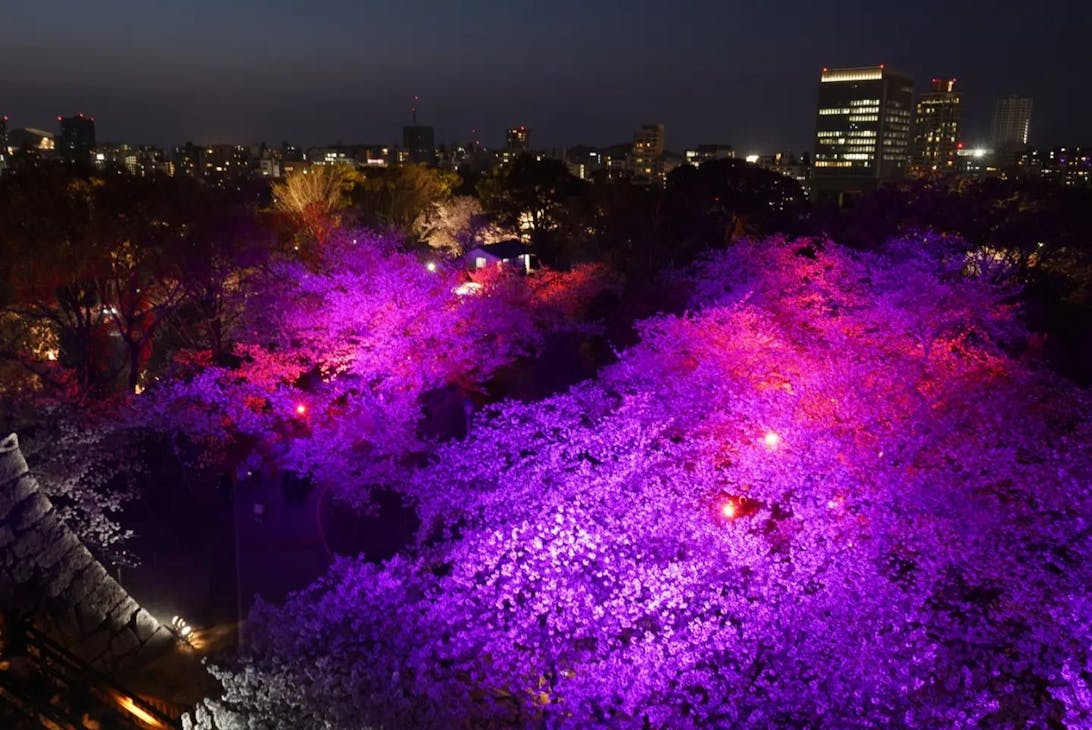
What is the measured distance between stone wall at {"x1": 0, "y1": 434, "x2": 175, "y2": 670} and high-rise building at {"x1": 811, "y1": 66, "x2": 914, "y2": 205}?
454 feet

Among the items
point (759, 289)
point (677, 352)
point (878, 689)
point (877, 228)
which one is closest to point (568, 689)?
point (878, 689)

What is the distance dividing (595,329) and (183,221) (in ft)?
42.5

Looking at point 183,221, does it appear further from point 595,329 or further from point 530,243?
point 530,243

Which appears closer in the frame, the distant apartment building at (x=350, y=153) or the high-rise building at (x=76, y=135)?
the high-rise building at (x=76, y=135)

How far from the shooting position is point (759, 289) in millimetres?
19812

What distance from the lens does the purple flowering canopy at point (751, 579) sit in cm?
797

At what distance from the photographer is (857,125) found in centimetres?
13512

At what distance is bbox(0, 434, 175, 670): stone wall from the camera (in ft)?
37.2

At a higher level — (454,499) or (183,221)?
(183,221)

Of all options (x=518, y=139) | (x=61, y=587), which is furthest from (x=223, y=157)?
(x=61, y=587)

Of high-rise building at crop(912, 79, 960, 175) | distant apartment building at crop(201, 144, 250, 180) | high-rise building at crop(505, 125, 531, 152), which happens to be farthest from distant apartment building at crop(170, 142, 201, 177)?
high-rise building at crop(912, 79, 960, 175)

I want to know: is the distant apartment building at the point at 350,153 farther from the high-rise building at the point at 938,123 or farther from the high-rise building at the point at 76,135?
the high-rise building at the point at 938,123

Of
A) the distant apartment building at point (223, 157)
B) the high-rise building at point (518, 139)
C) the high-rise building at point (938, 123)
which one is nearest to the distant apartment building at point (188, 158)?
the distant apartment building at point (223, 157)

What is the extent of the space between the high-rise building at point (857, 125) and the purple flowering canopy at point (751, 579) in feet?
440
